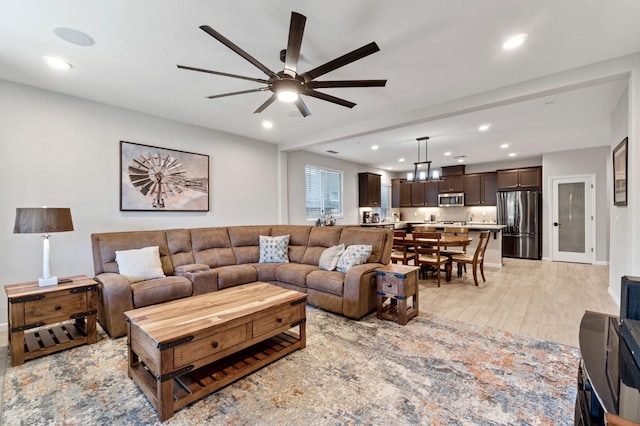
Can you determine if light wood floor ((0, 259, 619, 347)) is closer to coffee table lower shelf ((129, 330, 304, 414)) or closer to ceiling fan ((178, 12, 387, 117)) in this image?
coffee table lower shelf ((129, 330, 304, 414))

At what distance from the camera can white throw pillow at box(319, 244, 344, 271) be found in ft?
12.4

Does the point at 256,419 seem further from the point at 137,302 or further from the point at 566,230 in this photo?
the point at 566,230

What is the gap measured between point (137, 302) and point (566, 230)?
878 cm

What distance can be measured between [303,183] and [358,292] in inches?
152

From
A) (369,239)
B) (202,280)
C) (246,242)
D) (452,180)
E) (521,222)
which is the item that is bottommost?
(202,280)

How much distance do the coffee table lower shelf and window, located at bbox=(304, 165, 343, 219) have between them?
4.46 meters

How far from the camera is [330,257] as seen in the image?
3873 millimetres

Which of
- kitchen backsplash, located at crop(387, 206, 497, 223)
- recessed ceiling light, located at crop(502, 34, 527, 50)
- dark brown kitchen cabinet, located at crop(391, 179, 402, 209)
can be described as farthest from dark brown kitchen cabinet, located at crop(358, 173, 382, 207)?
recessed ceiling light, located at crop(502, 34, 527, 50)

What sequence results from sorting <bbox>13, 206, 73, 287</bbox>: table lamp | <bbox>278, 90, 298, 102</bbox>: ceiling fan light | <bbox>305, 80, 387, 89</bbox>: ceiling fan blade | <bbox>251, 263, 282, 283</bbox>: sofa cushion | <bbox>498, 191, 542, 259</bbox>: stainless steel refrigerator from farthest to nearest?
<bbox>498, 191, 542, 259</bbox>: stainless steel refrigerator
<bbox>251, 263, 282, 283</bbox>: sofa cushion
<bbox>13, 206, 73, 287</bbox>: table lamp
<bbox>278, 90, 298, 102</bbox>: ceiling fan light
<bbox>305, 80, 387, 89</bbox>: ceiling fan blade

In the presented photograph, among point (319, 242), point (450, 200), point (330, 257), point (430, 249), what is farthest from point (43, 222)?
point (450, 200)

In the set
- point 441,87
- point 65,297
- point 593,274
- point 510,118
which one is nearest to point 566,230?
point 593,274

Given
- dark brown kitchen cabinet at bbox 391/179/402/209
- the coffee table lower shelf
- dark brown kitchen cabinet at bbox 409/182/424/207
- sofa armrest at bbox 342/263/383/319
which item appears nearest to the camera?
the coffee table lower shelf

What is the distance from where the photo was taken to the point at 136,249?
3.52 meters

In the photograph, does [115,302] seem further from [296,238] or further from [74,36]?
[296,238]
